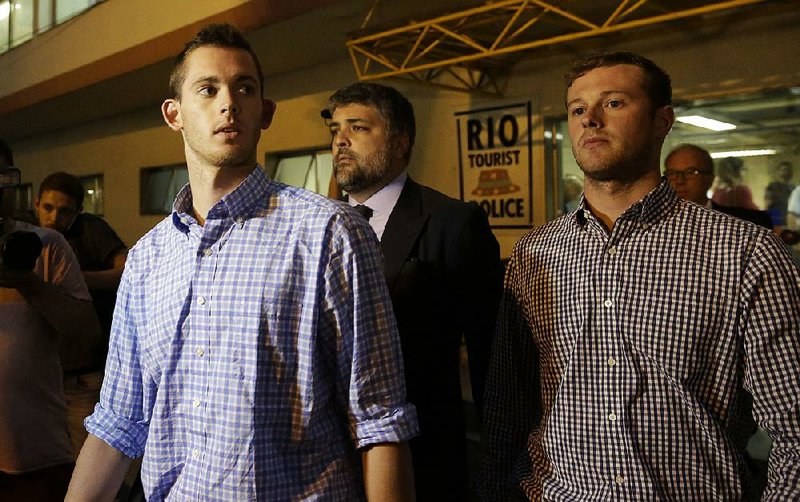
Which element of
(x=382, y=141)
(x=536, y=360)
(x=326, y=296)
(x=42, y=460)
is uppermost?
(x=382, y=141)

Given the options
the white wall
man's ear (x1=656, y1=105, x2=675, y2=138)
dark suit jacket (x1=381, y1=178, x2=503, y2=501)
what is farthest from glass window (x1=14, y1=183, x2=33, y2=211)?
man's ear (x1=656, y1=105, x2=675, y2=138)

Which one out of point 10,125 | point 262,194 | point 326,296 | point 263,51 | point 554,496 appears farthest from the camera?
point 10,125

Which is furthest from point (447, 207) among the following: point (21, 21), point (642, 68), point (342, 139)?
point (21, 21)

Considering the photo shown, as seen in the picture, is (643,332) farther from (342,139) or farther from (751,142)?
(751,142)

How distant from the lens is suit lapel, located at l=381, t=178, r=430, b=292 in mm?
2613

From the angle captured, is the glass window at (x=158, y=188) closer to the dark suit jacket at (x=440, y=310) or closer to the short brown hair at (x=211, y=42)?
the dark suit jacket at (x=440, y=310)

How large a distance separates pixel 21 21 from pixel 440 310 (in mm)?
16061

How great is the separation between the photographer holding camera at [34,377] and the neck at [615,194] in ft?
5.78

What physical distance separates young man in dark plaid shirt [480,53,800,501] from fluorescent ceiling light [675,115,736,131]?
5034 millimetres

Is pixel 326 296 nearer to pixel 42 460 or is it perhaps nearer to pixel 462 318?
pixel 462 318

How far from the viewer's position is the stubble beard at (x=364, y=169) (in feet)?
9.16

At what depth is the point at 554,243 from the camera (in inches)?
84.5

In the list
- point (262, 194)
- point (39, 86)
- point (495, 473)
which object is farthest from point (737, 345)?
point (39, 86)

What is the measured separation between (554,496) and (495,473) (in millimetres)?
281
